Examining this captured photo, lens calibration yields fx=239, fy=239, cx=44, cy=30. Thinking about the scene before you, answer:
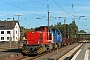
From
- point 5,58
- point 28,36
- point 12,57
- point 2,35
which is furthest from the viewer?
point 2,35

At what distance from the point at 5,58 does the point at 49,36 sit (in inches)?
422

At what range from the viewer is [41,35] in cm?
2989

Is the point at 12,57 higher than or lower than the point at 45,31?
lower

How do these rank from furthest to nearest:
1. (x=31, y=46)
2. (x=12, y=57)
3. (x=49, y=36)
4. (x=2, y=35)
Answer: (x=2, y=35), (x=49, y=36), (x=31, y=46), (x=12, y=57)

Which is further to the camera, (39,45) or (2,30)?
(2,30)

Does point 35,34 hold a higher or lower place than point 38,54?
higher

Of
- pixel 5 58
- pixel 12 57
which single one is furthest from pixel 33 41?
pixel 5 58

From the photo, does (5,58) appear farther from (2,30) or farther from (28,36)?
(2,30)

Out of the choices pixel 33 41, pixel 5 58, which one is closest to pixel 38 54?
pixel 33 41

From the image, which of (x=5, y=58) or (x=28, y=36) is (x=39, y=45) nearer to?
(x=28, y=36)

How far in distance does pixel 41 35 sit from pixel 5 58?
769cm

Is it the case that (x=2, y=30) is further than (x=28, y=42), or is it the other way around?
(x=2, y=30)

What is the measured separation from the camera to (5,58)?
2333 centimetres

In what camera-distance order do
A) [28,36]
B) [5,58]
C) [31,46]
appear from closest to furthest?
[5,58]
[31,46]
[28,36]
